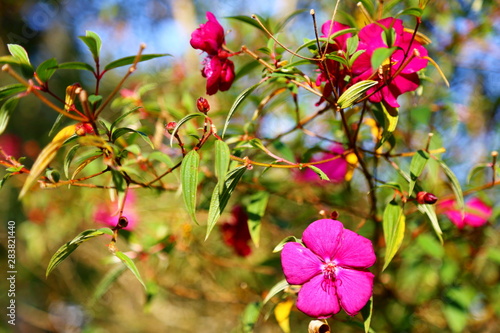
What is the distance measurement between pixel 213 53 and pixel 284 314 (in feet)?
1.70

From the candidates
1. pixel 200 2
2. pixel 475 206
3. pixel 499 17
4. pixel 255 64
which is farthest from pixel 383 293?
pixel 200 2

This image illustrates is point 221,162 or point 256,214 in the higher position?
point 221,162

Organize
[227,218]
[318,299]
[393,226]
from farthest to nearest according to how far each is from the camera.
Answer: [227,218], [393,226], [318,299]

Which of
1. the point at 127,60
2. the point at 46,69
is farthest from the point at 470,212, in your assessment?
the point at 46,69

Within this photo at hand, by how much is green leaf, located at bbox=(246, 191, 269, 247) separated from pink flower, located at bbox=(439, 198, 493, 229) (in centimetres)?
49

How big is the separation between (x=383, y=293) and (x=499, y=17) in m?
1.13

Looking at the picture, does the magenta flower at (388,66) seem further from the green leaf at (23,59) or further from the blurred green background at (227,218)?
the green leaf at (23,59)

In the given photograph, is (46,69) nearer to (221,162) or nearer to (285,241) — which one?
(221,162)

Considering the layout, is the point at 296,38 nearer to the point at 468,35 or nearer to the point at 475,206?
the point at 468,35

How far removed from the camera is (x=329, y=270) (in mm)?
608

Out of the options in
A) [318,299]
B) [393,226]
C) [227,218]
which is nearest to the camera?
[318,299]

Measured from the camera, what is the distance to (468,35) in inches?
57.5

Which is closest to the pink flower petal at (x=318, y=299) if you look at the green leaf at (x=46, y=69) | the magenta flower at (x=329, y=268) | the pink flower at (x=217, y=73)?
the magenta flower at (x=329, y=268)

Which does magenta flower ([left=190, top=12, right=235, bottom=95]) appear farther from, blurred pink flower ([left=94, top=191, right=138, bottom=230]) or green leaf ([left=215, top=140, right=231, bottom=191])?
blurred pink flower ([left=94, top=191, right=138, bottom=230])
